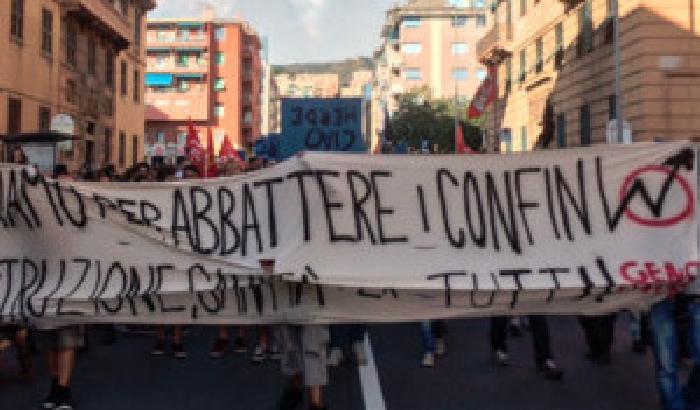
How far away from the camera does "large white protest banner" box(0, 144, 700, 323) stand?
228 inches

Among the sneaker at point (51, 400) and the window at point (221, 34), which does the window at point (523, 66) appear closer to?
the sneaker at point (51, 400)

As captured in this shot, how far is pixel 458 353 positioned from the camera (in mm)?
8047

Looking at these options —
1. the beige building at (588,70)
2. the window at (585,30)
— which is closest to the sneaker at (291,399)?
the beige building at (588,70)

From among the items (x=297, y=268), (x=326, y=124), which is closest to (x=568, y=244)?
(x=297, y=268)

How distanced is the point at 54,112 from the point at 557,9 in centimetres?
1723

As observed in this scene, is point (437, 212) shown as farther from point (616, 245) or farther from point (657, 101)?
point (657, 101)

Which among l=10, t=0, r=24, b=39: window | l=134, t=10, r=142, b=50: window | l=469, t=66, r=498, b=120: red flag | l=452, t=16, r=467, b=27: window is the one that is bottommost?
l=469, t=66, r=498, b=120: red flag

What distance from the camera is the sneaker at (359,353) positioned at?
24.5ft

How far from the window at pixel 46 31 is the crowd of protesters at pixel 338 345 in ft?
55.8

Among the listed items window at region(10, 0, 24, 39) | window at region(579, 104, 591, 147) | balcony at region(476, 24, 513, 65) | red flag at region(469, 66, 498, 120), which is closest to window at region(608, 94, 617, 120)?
window at region(579, 104, 591, 147)

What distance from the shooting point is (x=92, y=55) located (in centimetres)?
3080

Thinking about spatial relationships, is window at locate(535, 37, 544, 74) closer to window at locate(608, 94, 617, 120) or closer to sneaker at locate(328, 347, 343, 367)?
window at locate(608, 94, 617, 120)

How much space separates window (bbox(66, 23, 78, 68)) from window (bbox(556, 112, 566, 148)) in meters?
17.2

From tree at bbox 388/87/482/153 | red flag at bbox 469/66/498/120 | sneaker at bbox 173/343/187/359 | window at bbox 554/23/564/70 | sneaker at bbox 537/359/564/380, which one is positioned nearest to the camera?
sneaker at bbox 537/359/564/380
